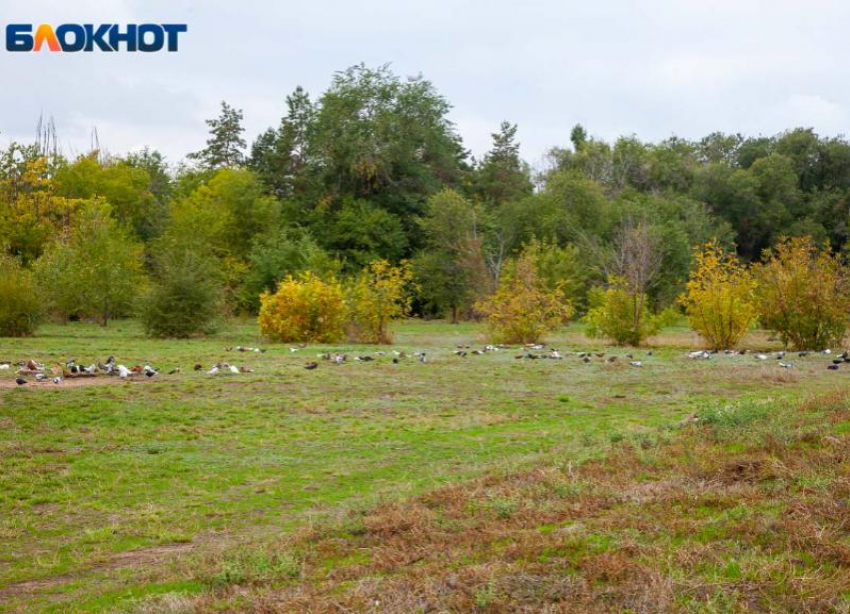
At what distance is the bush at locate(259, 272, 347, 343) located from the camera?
2384 centimetres

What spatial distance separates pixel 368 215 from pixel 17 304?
20.7m

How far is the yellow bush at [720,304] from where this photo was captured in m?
20.7

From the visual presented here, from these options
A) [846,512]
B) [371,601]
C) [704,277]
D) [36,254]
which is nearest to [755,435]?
[846,512]

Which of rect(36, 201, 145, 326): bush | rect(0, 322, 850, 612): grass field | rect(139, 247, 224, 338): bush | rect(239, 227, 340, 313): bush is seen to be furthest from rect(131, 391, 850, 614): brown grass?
rect(239, 227, 340, 313): bush

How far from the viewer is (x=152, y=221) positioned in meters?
47.2

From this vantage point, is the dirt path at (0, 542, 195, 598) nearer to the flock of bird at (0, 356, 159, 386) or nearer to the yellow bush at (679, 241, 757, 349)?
the flock of bird at (0, 356, 159, 386)

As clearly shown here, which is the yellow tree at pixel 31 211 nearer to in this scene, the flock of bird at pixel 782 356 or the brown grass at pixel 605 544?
the flock of bird at pixel 782 356


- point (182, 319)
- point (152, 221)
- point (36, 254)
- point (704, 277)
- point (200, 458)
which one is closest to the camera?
point (200, 458)

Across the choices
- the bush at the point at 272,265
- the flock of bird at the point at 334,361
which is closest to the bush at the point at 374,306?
the flock of bird at the point at 334,361

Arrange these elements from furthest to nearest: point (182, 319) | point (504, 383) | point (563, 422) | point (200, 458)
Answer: point (182, 319) < point (504, 383) < point (563, 422) < point (200, 458)

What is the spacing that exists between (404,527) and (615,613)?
178 centimetres

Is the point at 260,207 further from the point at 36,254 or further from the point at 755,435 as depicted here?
the point at 755,435

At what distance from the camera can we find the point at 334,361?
17.6 metres

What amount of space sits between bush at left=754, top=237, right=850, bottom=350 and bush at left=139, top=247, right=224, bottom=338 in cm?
1532
